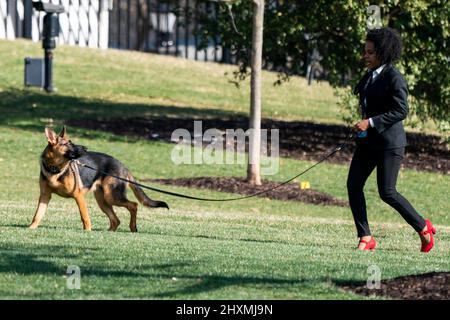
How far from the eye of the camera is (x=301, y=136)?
25.1 m

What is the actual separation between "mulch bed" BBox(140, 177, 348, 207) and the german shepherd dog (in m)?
5.53

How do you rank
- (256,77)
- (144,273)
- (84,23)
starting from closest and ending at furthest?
(144,273) < (256,77) < (84,23)

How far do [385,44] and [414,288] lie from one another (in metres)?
2.78

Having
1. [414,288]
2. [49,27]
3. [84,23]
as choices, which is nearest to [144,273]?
[414,288]

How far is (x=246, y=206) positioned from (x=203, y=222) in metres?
3.40

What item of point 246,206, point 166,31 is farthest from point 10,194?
point 166,31

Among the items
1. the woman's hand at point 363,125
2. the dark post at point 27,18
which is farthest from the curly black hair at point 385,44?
the dark post at point 27,18

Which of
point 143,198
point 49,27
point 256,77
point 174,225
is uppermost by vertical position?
point 49,27

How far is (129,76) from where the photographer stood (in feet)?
103

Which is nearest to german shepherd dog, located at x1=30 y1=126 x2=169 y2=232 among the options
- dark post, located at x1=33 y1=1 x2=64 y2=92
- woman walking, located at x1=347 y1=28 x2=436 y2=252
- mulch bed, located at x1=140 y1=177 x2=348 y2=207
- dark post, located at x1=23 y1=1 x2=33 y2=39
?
woman walking, located at x1=347 y1=28 x2=436 y2=252

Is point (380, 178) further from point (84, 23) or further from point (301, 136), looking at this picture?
point (84, 23)

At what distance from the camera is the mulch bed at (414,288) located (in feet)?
26.5

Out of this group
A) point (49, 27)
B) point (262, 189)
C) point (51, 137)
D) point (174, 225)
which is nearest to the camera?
point (51, 137)

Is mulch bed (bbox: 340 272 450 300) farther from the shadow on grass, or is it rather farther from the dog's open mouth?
the dog's open mouth
